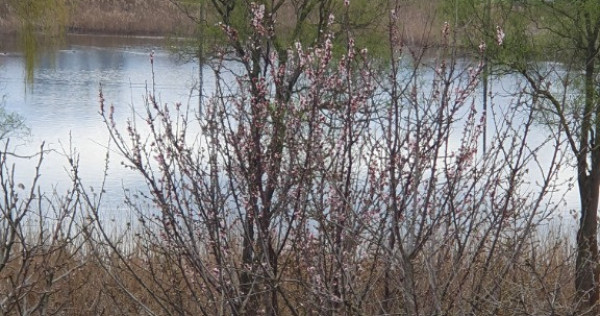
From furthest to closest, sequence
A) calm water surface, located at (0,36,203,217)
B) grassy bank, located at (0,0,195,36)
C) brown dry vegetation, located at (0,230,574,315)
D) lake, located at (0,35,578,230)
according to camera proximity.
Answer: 1. grassy bank, located at (0,0,195,36)
2. calm water surface, located at (0,36,203,217)
3. lake, located at (0,35,578,230)
4. brown dry vegetation, located at (0,230,574,315)

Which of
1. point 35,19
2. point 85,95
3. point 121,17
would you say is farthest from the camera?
point 121,17

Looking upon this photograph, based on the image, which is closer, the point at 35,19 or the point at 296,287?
the point at 296,287

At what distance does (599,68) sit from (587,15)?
0.40 meters

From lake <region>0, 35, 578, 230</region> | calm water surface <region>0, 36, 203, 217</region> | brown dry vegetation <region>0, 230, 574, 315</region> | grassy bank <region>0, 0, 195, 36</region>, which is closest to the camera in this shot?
brown dry vegetation <region>0, 230, 574, 315</region>

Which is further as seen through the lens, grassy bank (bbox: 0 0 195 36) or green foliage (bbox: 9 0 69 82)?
grassy bank (bbox: 0 0 195 36)

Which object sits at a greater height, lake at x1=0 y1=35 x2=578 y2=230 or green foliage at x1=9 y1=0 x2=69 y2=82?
green foliage at x1=9 y1=0 x2=69 y2=82

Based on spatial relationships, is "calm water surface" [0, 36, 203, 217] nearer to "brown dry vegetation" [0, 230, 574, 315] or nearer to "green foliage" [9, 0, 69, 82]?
"green foliage" [9, 0, 69, 82]

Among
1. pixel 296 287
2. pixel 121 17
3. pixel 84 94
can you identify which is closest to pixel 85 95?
pixel 84 94

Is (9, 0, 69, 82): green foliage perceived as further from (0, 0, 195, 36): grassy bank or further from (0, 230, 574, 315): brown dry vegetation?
(0, 0, 195, 36): grassy bank

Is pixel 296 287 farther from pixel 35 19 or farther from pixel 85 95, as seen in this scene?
pixel 85 95

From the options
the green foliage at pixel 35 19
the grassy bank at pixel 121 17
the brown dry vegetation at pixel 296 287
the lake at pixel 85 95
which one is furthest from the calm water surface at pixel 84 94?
the brown dry vegetation at pixel 296 287

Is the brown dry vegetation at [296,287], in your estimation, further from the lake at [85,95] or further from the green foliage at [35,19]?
the green foliage at [35,19]

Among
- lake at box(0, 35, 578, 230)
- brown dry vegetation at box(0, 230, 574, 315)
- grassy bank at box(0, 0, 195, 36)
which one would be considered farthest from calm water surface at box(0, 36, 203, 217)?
brown dry vegetation at box(0, 230, 574, 315)

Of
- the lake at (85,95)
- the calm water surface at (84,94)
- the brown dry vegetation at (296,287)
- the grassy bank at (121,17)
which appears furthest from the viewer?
the grassy bank at (121,17)
